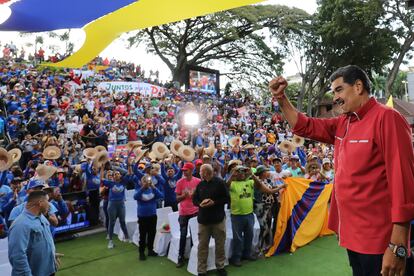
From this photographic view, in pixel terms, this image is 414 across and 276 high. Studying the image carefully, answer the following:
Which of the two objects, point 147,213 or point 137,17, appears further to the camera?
point 147,213

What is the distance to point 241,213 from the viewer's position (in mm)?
6391

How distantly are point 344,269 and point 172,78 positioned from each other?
33.3 meters

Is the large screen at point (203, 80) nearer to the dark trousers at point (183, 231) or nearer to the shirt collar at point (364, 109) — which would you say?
the dark trousers at point (183, 231)

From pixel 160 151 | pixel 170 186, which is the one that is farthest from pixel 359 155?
pixel 160 151

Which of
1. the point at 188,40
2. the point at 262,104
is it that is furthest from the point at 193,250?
the point at 188,40

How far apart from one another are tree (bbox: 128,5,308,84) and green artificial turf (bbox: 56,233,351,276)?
28.2 m

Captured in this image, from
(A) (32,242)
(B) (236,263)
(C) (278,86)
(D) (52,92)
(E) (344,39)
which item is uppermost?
(E) (344,39)

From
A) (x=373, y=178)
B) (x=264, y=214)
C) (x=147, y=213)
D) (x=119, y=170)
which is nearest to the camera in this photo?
(x=373, y=178)

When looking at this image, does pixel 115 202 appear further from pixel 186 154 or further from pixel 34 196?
pixel 34 196

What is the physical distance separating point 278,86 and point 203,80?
32.2m

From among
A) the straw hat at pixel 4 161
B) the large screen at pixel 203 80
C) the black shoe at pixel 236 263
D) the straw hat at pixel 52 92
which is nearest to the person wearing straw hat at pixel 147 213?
the black shoe at pixel 236 263

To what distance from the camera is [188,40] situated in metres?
35.4

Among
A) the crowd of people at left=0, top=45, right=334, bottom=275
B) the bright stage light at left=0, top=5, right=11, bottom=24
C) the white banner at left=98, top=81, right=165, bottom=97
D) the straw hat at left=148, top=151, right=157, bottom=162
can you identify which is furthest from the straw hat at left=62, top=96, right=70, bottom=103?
the bright stage light at left=0, top=5, right=11, bottom=24

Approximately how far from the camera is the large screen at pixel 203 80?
32.7m
